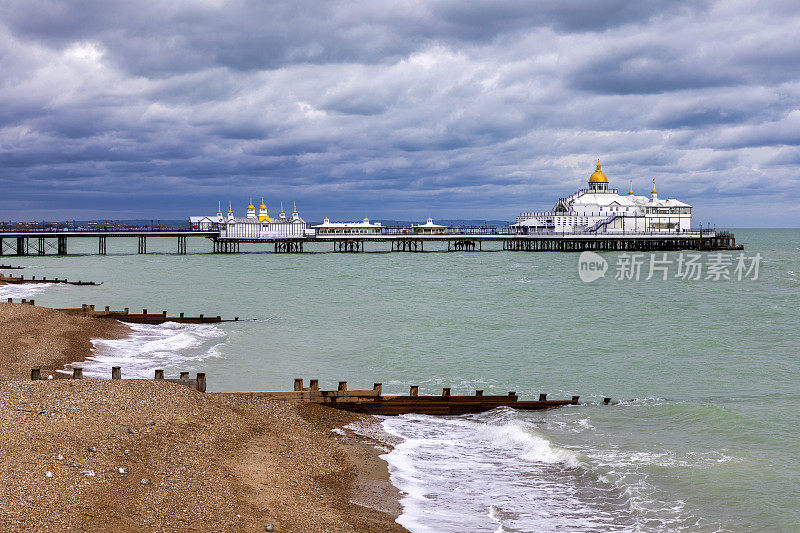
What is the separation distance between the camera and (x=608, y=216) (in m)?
124

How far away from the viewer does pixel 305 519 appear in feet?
30.5

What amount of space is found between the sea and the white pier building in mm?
67012

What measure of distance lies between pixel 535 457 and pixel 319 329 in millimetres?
18816

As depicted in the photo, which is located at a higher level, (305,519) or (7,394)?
(7,394)

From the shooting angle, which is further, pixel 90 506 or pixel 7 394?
pixel 7 394

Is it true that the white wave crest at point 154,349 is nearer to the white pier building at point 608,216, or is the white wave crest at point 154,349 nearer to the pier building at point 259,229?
the pier building at point 259,229

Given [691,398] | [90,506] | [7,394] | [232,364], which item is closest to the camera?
[90,506]

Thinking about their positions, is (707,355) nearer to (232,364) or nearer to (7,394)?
(232,364)

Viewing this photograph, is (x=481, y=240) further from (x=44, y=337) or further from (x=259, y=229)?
(x=44, y=337)

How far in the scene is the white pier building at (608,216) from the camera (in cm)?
12062

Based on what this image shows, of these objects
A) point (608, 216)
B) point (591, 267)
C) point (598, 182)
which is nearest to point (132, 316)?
point (591, 267)

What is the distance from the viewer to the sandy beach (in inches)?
334

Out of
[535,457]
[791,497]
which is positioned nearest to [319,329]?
[535,457]

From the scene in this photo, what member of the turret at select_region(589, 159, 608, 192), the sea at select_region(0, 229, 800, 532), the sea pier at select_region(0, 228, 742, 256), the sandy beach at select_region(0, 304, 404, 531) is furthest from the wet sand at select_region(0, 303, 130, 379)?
the turret at select_region(589, 159, 608, 192)
